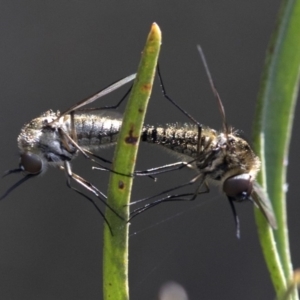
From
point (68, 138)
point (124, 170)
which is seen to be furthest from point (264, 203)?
point (68, 138)

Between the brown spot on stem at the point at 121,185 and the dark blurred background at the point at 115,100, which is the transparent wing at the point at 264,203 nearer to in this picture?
the brown spot on stem at the point at 121,185

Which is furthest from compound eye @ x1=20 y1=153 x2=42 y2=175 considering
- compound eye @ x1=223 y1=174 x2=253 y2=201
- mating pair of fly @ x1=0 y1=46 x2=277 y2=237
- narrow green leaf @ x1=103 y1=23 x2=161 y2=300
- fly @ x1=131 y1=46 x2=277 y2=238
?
narrow green leaf @ x1=103 y1=23 x2=161 y2=300

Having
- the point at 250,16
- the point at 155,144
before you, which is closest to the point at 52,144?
the point at 155,144

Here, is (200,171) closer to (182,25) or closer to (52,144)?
(52,144)

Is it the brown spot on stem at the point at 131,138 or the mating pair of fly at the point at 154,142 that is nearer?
the brown spot on stem at the point at 131,138

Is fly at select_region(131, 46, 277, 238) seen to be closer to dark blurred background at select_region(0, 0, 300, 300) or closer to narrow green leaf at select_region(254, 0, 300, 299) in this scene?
narrow green leaf at select_region(254, 0, 300, 299)

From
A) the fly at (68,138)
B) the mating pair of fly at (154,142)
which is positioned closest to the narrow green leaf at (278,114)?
the mating pair of fly at (154,142)
